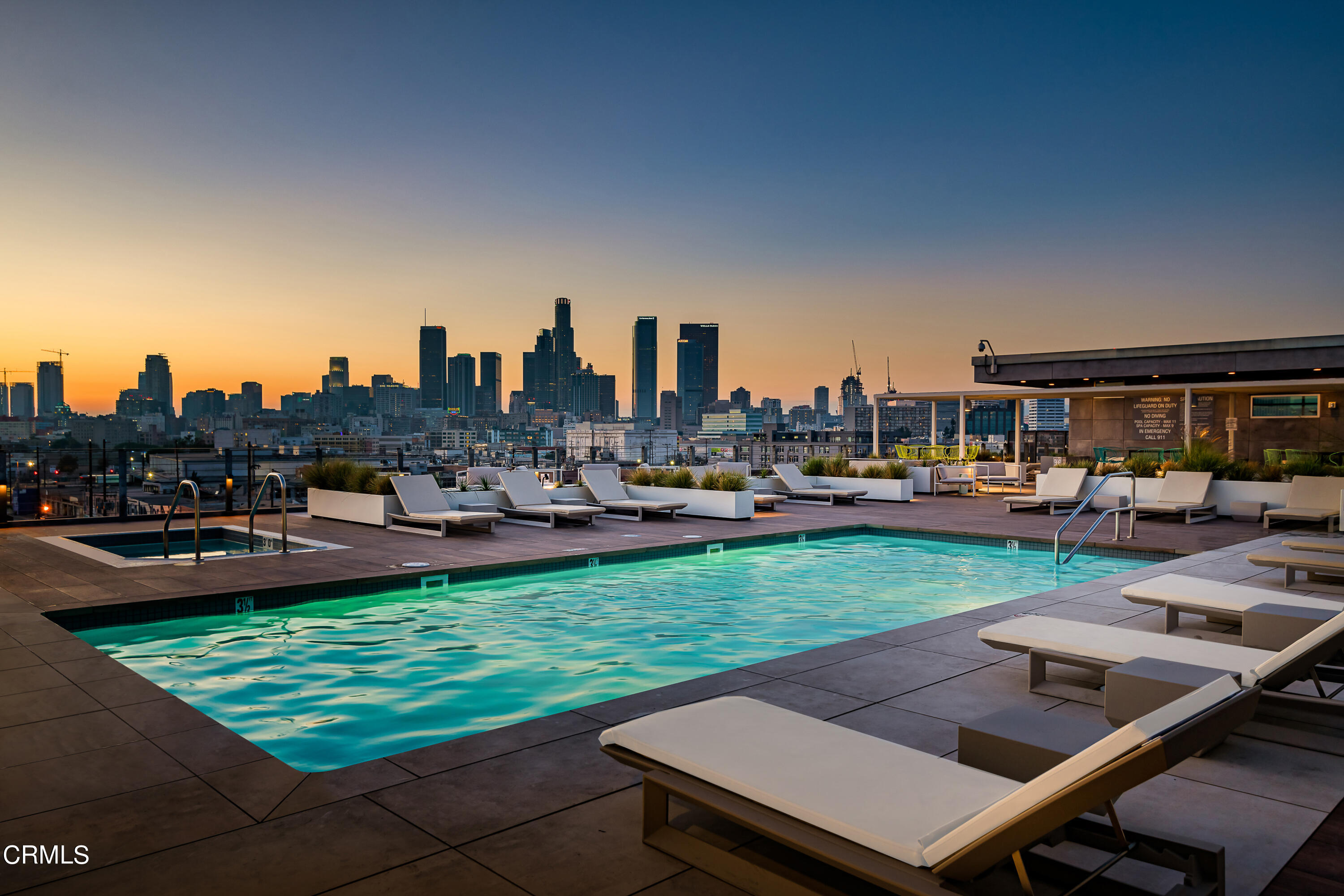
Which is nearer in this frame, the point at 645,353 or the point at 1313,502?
the point at 1313,502

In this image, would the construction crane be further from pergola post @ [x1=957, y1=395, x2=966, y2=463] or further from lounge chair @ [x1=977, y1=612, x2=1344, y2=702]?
lounge chair @ [x1=977, y1=612, x2=1344, y2=702]

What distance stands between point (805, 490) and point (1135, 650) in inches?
474

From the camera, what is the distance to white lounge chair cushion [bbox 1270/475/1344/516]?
37.0 ft

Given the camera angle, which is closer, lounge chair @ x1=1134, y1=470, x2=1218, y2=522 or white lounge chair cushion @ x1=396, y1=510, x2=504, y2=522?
white lounge chair cushion @ x1=396, y1=510, x2=504, y2=522

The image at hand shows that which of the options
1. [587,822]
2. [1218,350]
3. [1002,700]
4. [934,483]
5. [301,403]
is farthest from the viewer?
[301,403]

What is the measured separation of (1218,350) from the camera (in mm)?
17031

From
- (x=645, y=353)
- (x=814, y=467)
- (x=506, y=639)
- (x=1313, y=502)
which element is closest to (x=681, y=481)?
(x=814, y=467)

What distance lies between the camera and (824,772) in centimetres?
207

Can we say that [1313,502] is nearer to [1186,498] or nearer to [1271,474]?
[1271,474]

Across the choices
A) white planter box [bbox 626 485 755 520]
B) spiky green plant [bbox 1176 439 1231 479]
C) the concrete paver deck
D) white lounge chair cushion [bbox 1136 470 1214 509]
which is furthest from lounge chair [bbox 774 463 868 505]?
the concrete paver deck

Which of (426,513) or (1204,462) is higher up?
(1204,462)

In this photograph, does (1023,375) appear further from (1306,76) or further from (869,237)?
(1306,76)

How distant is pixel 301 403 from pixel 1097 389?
4538 centimetres

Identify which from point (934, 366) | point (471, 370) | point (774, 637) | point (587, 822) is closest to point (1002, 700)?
point (587, 822)
